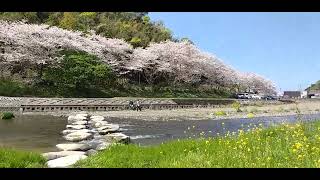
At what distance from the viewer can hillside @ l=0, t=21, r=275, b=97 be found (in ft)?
114

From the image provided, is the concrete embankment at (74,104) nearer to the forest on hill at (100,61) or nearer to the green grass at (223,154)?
the forest on hill at (100,61)

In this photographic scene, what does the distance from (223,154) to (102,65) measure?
3195cm

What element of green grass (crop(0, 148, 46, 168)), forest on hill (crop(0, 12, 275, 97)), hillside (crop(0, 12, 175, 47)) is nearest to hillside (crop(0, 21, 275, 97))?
forest on hill (crop(0, 12, 275, 97))

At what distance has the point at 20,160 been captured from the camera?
20.8 ft

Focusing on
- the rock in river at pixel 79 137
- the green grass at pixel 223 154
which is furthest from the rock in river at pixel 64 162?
the rock in river at pixel 79 137

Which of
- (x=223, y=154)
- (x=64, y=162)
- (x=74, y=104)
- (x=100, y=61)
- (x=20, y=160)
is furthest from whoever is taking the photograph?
(x=100, y=61)

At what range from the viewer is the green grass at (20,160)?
19.8ft

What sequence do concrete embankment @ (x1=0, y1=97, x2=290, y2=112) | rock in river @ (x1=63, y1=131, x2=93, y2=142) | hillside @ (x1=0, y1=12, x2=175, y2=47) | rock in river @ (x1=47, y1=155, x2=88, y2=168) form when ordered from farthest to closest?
1. hillside @ (x1=0, y1=12, x2=175, y2=47)
2. concrete embankment @ (x1=0, y1=97, x2=290, y2=112)
3. rock in river @ (x1=63, y1=131, x2=93, y2=142)
4. rock in river @ (x1=47, y1=155, x2=88, y2=168)

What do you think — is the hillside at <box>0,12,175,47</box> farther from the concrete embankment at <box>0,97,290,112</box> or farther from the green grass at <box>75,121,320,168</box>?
the green grass at <box>75,121,320,168</box>

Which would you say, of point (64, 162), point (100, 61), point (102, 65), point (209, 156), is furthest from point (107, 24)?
point (209, 156)

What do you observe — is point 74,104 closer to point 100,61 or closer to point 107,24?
point 100,61

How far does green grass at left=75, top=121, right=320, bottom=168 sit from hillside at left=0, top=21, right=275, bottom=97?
28211 millimetres
